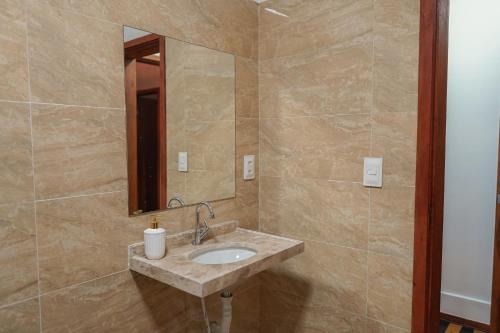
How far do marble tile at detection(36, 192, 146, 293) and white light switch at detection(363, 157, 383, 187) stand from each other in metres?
1.02

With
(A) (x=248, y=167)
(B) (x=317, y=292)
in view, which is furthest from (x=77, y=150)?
(B) (x=317, y=292)

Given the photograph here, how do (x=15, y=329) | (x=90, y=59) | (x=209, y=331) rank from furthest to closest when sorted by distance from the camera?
(x=209, y=331) → (x=90, y=59) → (x=15, y=329)

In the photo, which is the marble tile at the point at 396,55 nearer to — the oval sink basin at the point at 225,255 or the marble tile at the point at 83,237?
the oval sink basin at the point at 225,255

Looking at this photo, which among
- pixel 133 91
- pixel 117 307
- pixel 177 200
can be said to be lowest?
pixel 117 307

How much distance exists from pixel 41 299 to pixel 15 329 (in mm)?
107

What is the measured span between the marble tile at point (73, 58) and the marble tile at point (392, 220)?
1188 mm

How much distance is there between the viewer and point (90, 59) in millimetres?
1279

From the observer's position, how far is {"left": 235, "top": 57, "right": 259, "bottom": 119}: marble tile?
6.19 ft

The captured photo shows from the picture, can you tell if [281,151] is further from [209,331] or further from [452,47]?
[452,47]

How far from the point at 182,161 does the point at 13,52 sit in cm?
78

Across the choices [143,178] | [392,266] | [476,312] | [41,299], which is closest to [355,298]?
[392,266]

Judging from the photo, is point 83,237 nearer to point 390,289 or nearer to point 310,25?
point 390,289

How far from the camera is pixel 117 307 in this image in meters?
1.39

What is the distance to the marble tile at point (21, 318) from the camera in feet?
3.62
